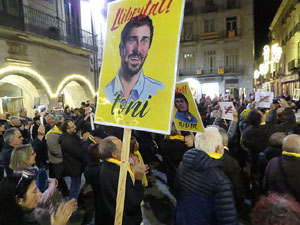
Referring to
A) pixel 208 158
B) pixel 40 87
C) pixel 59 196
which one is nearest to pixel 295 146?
pixel 208 158

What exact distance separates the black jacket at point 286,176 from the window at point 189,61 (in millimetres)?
26891

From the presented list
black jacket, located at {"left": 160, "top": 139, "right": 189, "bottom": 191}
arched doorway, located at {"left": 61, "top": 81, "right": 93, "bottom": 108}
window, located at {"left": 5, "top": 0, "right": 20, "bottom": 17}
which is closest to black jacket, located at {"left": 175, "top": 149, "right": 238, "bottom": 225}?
black jacket, located at {"left": 160, "top": 139, "right": 189, "bottom": 191}

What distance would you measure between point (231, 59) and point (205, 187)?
27369 millimetres

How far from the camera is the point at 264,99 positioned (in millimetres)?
6051

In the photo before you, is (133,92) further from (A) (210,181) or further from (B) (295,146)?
(B) (295,146)

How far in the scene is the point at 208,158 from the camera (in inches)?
79.6

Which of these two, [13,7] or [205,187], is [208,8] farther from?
[205,187]

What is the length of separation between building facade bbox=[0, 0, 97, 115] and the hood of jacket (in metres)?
9.83

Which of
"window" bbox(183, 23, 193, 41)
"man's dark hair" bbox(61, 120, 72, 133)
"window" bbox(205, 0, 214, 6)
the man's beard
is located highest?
"window" bbox(205, 0, 214, 6)

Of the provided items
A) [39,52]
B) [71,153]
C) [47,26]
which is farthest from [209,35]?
[71,153]

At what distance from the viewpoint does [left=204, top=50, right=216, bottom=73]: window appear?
27594mm

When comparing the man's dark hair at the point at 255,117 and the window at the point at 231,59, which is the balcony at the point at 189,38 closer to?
the window at the point at 231,59

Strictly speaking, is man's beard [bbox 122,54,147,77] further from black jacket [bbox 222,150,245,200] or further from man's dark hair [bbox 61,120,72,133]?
man's dark hair [bbox 61,120,72,133]

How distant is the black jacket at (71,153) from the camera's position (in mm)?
3955
